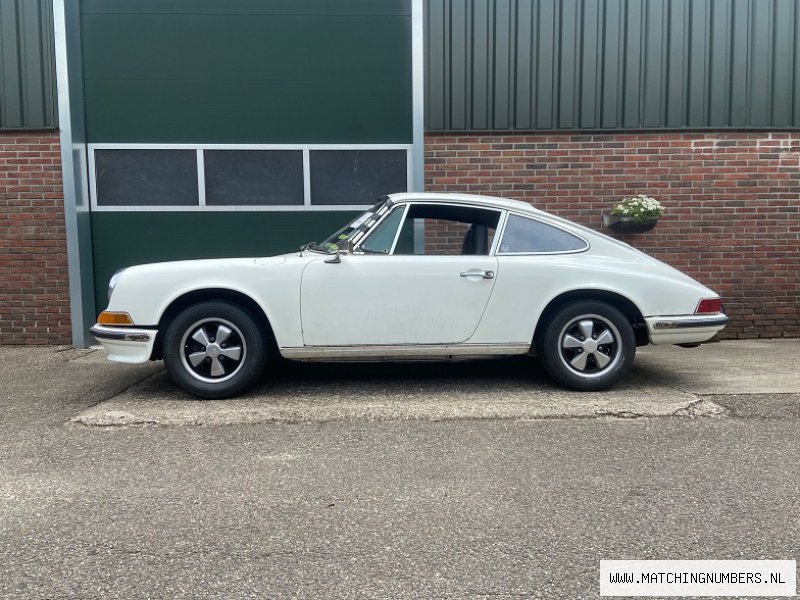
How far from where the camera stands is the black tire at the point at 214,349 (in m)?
4.76

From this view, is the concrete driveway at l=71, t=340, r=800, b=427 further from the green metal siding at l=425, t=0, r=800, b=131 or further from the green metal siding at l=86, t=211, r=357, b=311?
the green metal siding at l=425, t=0, r=800, b=131

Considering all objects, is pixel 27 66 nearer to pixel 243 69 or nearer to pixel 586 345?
pixel 243 69

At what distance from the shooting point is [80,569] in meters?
2.44

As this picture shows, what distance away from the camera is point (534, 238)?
16.9 feet

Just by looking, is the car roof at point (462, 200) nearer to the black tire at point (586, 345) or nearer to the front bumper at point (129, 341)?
the black tire at point (586, 345)

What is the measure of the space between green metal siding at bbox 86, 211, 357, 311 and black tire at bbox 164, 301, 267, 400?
3.02 metres

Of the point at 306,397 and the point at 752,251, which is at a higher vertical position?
the point at 752,251

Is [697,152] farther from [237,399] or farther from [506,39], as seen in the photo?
[237,399]

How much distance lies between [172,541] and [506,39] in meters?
6.58

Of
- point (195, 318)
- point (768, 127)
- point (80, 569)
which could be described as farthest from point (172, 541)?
point (768, 127)

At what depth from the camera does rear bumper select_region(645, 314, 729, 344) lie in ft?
16.3

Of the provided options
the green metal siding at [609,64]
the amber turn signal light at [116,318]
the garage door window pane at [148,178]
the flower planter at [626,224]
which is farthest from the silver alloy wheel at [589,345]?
the garage door window pane at [148,178]

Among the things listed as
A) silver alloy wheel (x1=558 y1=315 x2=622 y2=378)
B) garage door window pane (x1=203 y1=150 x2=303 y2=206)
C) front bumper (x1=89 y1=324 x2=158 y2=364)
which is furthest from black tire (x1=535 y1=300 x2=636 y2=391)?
garage door window pane (x1=203 y1=150 x2=303 y2=206)

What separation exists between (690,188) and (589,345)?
150 inches
